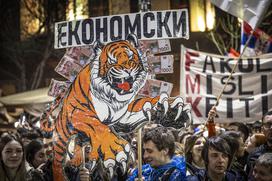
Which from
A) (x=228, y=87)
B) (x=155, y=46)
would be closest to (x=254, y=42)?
(x=228, y=87)

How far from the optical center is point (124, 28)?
5.30 metres

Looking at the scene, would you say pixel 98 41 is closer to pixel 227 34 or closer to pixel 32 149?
pixel 32 149

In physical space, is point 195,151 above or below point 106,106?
below

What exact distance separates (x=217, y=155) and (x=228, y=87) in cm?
398

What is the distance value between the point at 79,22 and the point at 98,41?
307 mm

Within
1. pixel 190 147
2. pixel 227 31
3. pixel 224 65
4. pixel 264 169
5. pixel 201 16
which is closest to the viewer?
pixel 264 169

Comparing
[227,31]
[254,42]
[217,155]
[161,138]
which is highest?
[227,31]

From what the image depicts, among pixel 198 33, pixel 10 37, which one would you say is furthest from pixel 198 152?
pixel 10 37

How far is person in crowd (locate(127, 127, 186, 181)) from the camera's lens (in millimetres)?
4613

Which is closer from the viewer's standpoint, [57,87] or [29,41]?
[57,87]

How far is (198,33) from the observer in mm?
23719

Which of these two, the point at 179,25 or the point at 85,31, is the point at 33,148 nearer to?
the point at 85,31

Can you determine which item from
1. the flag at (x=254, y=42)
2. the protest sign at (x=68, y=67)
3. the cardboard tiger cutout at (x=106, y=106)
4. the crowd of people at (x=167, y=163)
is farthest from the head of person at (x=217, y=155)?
the flag at (x=254, y=42)

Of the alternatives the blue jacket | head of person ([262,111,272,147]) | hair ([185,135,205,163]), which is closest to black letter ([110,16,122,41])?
the blue jacket
